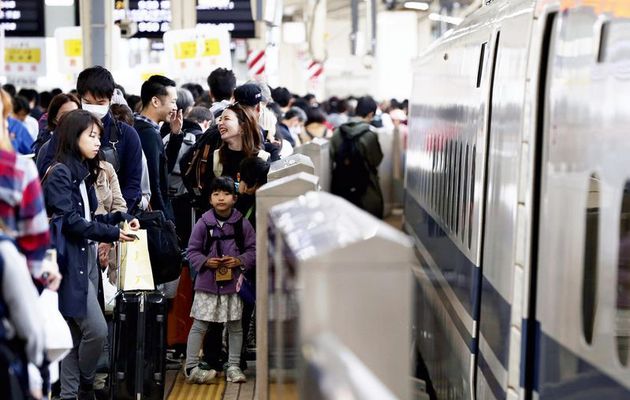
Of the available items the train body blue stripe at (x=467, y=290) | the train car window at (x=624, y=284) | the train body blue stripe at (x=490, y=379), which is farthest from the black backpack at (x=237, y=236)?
the train car window at (x=624, y=284)

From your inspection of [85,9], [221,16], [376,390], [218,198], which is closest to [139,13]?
[221,16]

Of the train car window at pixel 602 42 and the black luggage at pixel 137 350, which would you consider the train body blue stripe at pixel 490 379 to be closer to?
the train car window at pixel 602 42

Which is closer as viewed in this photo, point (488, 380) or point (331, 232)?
point (331, 232)

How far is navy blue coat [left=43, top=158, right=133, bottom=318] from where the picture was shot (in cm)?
773

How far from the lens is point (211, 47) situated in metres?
20.6

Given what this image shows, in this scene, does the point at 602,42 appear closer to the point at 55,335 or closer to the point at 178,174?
the point at 55,335

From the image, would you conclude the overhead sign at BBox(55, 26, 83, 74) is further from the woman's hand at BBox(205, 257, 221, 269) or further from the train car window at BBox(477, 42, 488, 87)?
the train car window at BBox(477, 42, 488, 87)

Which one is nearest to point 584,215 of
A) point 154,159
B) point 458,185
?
point 458,185

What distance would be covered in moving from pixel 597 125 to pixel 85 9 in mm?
12658

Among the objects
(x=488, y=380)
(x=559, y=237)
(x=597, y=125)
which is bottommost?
(x=488, y=380)

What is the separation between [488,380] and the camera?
641cm

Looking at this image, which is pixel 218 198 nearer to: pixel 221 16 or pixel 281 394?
pixel 281 394

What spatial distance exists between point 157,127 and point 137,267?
2158 millimetres

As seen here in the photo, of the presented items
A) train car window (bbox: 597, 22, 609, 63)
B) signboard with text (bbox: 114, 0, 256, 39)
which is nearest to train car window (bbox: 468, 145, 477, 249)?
train car window (bbox: 597, 22, 609, 63)
